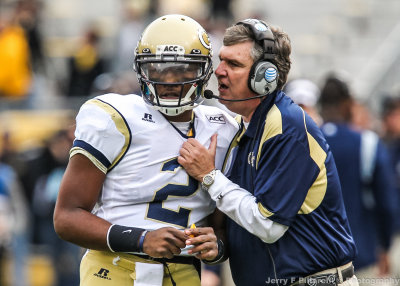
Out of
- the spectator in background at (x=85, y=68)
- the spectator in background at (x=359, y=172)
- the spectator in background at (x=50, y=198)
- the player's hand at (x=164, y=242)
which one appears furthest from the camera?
the spectator in background at (x=85, y=68)

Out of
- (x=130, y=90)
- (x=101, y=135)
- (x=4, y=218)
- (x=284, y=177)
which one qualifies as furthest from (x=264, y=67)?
(x=4, y=218)

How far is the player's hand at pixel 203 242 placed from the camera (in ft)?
12.5

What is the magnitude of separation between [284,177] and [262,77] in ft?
1.76

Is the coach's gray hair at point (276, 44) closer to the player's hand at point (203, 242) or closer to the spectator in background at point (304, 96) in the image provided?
the player's hand at point (203, 242)

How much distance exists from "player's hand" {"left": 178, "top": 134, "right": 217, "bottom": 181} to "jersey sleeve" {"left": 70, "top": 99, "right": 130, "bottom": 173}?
11.9 inches

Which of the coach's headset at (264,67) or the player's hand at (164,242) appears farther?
the coach's headset at (264,67)

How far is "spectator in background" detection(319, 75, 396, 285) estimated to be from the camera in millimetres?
5980

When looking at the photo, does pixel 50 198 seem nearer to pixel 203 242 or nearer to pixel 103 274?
pixel 103 274

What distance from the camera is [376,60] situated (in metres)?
14.4

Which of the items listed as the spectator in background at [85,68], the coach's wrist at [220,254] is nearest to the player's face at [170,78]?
the coach's wrist at [220,254]

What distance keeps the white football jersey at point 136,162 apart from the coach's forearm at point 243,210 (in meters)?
0.16

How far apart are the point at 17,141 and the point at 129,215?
8.08 meters

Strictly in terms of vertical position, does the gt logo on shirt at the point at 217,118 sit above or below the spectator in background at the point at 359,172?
above

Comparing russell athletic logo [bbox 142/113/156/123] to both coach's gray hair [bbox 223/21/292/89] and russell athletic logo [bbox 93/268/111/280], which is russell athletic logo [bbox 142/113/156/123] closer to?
coach's gray hair [bbox 223/21/292/89]
